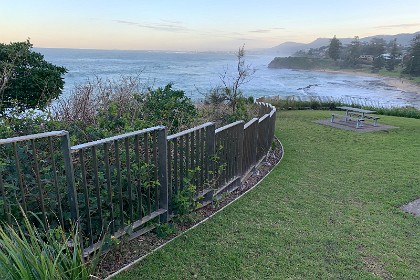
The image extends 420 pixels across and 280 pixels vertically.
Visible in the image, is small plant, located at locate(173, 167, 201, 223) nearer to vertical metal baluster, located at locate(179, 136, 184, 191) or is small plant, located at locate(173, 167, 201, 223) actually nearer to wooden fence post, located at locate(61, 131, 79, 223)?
vertical metal baluster, located at locate(179, 136, 184, 191)

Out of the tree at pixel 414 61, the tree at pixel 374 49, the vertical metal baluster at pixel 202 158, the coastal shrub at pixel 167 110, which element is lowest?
the vertical metal baluster at pixel 202 158

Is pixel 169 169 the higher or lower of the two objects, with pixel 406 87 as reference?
higher

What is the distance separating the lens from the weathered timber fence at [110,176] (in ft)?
7.96

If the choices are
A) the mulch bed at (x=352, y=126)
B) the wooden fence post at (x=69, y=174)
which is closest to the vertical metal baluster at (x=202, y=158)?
the wooden fence post at (x=69, y=174)

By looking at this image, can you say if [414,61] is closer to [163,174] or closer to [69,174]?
[163,174]

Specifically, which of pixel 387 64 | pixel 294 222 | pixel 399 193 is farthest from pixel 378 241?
pixel 387 64

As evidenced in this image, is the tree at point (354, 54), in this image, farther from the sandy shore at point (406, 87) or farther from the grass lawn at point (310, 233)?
the grass lawn at point (310, 233)

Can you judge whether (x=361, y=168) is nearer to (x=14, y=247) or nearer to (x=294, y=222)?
(x=294, y=222)

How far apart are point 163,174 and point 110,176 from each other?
0.56m

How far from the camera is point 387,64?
8612 centimetres

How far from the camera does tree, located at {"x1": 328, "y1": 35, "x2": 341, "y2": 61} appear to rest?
10288 cm

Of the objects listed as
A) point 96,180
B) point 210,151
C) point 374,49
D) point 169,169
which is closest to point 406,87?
point 374,49

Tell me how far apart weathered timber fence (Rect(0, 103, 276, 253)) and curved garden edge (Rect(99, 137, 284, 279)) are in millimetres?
145

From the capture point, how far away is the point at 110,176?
2945 millimetres
